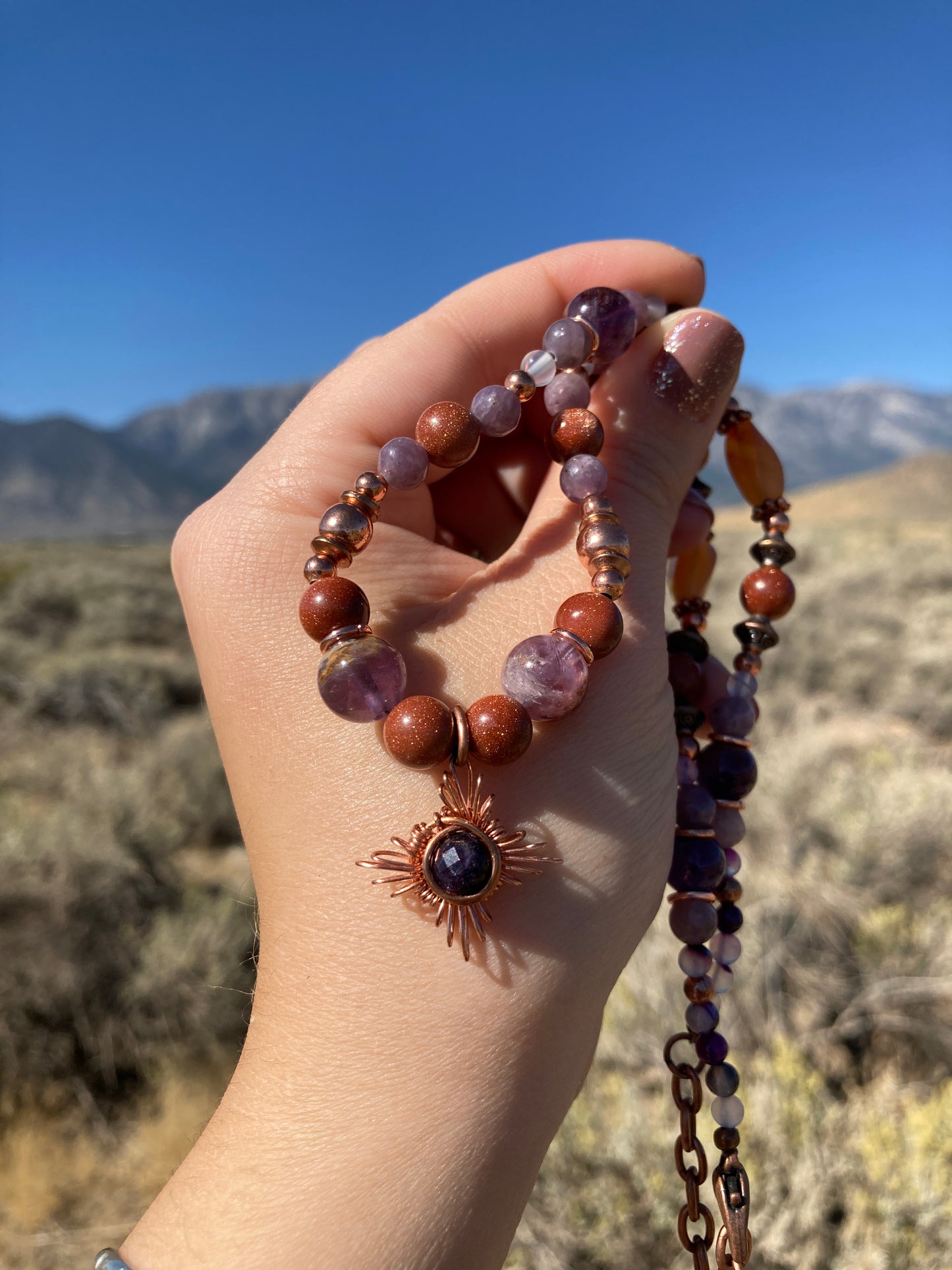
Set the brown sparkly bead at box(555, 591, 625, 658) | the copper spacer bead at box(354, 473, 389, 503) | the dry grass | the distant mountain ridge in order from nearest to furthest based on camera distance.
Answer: the brown sparkly bead at box(555, 591, 625, 658) → the copper spacer bead at box(354, 473, 389, 503) → the dry grass → the distant mountain ridge

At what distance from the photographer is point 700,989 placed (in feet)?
5.35

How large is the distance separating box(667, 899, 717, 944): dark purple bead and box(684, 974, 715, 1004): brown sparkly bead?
109mm

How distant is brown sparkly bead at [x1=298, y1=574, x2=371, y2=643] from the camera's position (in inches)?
50.4

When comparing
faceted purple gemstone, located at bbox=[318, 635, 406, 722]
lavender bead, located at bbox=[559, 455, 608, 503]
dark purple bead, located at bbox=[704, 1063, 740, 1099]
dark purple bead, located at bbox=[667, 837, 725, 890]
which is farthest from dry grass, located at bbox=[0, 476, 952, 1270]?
lavender bead, located at bbox=[559, 455, 608, 503]

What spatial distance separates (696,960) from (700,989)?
71mm

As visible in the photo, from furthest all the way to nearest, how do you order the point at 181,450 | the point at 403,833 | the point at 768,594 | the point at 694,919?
1. the point at 181,450
2. the point at 768,594
3. the point at 694,919
4. the point at 403,833

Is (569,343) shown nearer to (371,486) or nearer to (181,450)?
(371,486)

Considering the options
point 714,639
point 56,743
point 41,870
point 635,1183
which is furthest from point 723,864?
point 714,639

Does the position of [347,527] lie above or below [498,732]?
above

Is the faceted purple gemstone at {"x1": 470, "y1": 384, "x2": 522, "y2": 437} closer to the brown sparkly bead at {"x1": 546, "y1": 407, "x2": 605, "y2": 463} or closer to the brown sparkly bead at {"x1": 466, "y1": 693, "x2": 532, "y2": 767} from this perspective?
the brown sparkly bead at {"x1": 546, "y1": 407, "x2": 605, "y2": 463}

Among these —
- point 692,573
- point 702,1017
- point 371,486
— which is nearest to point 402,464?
point 371,486

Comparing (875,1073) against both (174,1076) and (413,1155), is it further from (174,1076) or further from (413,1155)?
(174,1076)

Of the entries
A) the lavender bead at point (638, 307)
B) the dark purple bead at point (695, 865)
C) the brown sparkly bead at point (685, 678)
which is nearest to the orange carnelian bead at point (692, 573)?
the brown sparkly bead at point (685, 678)

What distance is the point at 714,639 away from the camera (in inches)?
344
